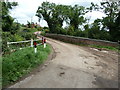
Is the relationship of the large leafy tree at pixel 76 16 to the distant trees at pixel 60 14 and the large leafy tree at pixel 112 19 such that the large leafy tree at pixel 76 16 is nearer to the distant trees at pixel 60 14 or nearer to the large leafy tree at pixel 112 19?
the distant trees at pixel 60 14

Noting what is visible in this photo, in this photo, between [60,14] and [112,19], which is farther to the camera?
[60,14]

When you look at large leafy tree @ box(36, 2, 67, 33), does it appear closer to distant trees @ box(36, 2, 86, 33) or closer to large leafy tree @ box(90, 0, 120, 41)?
distant trees @ box(36, 2, 86, 33)

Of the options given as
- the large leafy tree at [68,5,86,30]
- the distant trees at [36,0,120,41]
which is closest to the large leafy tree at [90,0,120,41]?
the distant trees at [36,0,120,41]

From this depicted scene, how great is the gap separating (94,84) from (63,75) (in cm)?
136

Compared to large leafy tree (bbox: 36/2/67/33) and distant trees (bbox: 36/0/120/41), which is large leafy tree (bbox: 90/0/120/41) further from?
large leafy tree (bbox: 36/2/67/33)

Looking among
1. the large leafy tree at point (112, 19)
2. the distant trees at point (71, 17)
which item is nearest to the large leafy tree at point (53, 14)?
the distant trees at point (71, 17)

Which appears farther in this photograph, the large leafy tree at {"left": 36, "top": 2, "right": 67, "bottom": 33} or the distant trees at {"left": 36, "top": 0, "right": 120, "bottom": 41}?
the large leafy tree at {"left": 36, "top": 2, "right": 67, "bottom": 33}

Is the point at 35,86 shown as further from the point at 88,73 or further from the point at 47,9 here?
the point at 47,9

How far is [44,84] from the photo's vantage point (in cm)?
449

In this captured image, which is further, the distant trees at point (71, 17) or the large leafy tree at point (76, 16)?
the large leafy tree at point (76, 16)

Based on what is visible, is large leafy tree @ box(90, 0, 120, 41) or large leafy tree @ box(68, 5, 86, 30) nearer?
large leafy tree @ box(90, 0, 120, 41)

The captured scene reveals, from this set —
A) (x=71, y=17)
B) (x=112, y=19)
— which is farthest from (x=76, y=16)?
(x=112, y=19)

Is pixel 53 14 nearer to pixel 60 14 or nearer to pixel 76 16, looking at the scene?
pixel 60 14

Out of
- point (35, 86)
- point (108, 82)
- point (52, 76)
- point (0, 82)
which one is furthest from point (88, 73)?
point (0, 82)
